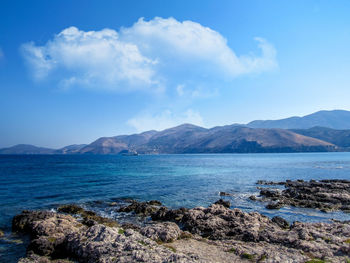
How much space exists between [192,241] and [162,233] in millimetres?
2625

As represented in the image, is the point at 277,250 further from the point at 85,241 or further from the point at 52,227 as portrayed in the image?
the point at 52,227

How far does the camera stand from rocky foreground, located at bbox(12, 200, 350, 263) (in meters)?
14.2

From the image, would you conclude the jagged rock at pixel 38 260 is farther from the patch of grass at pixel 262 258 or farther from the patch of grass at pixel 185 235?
the patch of grass at pixel 262 258

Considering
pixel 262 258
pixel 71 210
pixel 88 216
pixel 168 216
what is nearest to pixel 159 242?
pixel 262 258

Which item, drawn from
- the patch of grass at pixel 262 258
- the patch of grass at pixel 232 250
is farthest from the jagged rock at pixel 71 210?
the patch of grass at pixel 262 258

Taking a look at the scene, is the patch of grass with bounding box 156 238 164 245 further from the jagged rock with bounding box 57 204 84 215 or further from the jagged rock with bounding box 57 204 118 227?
the jagged rock with bounding box 57 204 84 215

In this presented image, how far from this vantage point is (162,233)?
1872 centimetres

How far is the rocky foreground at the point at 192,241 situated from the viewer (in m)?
14.2

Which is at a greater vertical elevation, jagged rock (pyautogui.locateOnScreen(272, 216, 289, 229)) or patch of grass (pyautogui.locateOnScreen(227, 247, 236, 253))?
patch of grass (pyautogui.locateOnScreen(227, 247, 236, 253))

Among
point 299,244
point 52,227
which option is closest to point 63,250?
point 52,227

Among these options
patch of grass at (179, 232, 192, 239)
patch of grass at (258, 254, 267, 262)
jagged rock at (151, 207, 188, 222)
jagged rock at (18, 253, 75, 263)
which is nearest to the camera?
patch of grass at (258, 254, 267, 262)

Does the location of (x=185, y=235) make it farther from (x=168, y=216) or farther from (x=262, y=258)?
(x=262, y=258)

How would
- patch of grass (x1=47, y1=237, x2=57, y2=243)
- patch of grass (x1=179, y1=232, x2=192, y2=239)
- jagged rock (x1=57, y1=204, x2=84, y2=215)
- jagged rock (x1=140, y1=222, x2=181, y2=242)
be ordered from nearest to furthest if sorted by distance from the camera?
1. patch of grass (x1=47, y1=237, x2=57, y2=243)
2. jagged rock (x1=140, y1=222, x2=181, y2=242)
3. patch of grass (x1=179, y1=232, x2=192, y2=239)
4. jagged rock (x1=57, y1=204, x2=84, y2=215)

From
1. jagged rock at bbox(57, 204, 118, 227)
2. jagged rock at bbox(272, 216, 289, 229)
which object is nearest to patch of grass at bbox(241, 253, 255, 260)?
jagged rock at bbox(272, 216, 289, 229)
